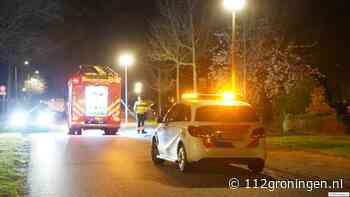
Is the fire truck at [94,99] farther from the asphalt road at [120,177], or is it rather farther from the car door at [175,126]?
the car door at [175,126]

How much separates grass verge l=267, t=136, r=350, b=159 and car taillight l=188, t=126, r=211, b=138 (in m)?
4.97

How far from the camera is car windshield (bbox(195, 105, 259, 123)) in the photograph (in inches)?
603

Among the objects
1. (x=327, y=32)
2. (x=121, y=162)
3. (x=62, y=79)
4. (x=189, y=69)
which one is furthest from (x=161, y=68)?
(x=121, y=162)

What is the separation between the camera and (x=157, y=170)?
16.3m

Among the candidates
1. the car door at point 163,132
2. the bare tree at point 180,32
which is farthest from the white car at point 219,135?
the bare tree at point 180,32

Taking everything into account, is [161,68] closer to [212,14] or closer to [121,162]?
[212,14]

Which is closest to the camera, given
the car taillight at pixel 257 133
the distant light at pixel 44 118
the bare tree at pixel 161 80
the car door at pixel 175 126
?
the car taillight at pixel 257 133

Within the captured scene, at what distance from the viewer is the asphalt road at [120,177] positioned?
12.3 meters

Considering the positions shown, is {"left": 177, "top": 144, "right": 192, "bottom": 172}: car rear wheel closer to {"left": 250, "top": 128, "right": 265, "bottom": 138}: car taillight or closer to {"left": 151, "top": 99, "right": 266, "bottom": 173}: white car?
{"left": 151, "top": 99, "right": 266, "bottom": 173}: white car

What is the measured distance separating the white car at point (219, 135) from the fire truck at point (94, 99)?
1602cm

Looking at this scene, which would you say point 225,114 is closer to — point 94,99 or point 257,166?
point 257,166

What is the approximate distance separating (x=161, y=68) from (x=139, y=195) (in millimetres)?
50020

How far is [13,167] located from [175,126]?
3.95 meters

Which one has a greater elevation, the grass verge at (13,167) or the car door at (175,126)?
the car door at (175,126)
